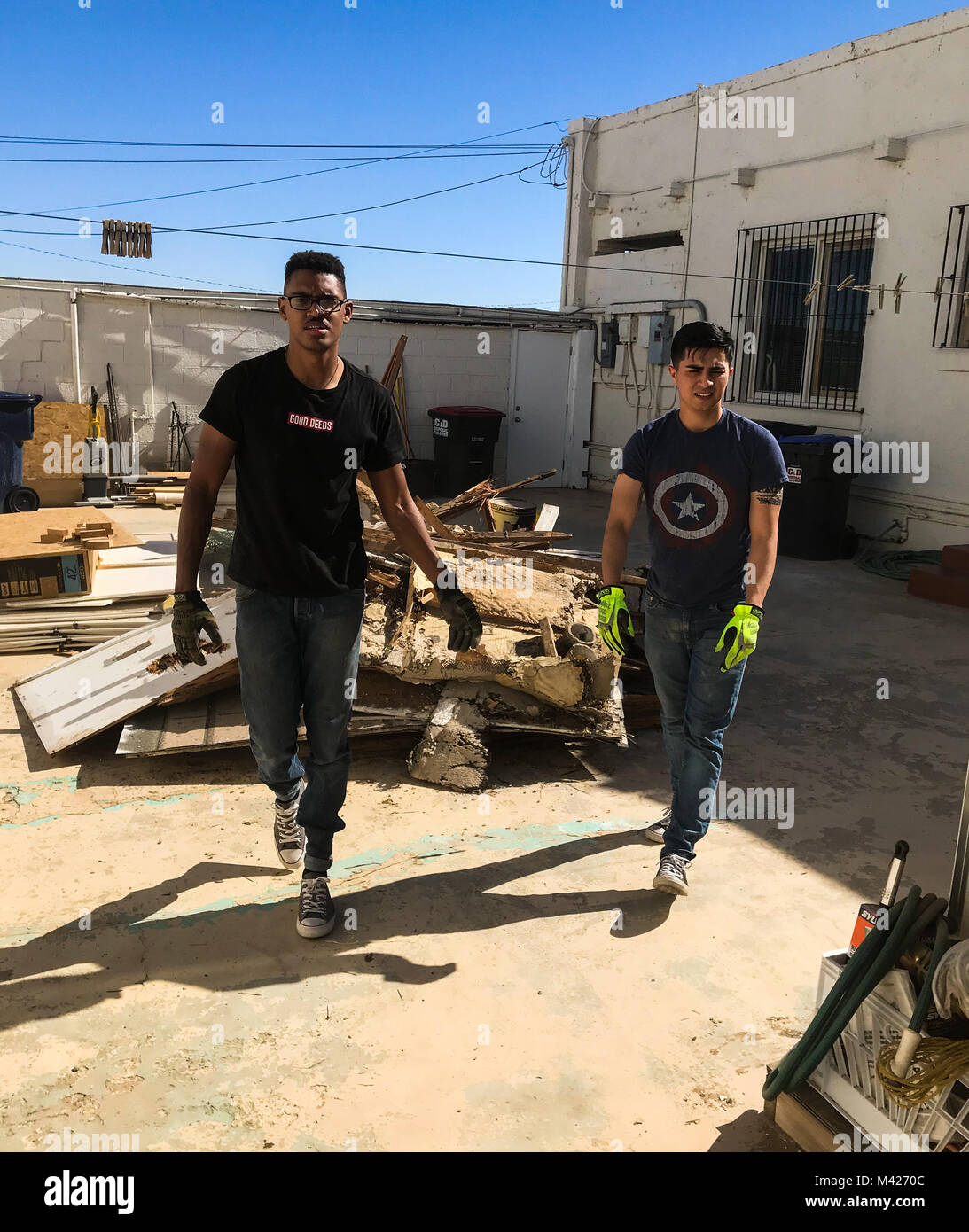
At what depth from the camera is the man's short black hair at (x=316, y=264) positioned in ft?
9.18

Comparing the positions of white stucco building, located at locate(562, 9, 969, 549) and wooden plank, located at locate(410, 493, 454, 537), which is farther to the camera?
white stucco building, located at locate(562, 9, 969, 549)

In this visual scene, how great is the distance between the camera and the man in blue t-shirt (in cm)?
314

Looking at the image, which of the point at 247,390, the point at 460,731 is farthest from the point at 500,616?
the point at 247,390

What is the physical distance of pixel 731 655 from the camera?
3.13 metres

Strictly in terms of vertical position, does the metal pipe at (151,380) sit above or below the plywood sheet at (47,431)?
above

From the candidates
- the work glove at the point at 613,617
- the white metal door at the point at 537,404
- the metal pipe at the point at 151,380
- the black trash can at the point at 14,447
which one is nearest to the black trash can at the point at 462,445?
the white metal door at the point at 537,404

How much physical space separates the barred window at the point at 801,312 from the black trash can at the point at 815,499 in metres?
1.26

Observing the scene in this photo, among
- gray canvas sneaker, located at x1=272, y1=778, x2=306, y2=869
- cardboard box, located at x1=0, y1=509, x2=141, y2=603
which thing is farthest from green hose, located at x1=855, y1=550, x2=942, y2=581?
gray canvas sneaker, located at x1=272, y1=778, x2=306, y2=869

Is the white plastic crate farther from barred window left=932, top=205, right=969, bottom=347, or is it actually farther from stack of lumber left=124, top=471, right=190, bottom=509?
stack of lumber left=124, top=471, right=190, bottom=509

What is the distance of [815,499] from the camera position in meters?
9.83

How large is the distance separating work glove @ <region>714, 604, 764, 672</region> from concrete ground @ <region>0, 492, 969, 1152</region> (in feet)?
3.03

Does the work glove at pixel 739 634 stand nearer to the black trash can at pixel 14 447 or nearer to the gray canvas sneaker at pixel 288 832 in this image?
the gray canvas sneaker at pixel 288 832
